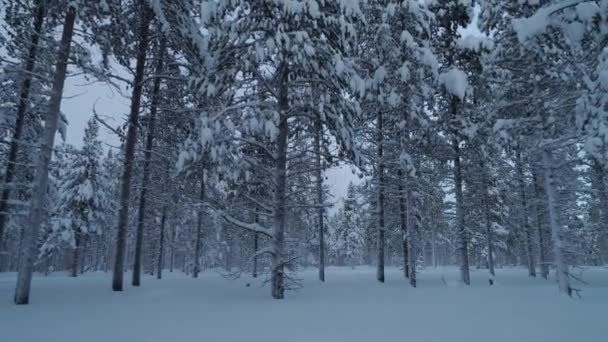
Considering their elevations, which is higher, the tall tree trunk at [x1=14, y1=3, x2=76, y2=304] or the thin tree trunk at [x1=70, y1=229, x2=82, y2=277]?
the tall tree trunk at [x1=14, y1=3, x2=76, y2=304]

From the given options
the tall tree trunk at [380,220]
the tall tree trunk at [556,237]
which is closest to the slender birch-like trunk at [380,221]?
the tall tree trunk at [380,220]

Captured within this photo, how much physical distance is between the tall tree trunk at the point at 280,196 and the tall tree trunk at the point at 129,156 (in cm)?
529

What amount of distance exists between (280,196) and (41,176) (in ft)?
19.7

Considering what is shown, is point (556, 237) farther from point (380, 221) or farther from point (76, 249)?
point (76, 249)

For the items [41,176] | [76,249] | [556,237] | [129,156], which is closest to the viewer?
[41,176]

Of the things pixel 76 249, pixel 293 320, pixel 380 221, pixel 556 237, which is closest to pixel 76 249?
pixel 76 249

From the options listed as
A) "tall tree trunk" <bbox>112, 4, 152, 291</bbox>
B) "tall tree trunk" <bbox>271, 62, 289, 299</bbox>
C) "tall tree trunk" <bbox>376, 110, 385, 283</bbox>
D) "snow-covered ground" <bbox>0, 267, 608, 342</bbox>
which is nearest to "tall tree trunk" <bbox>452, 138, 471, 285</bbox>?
"tall tree trunk" <bbox>376, 110, 385, 283</bbox>

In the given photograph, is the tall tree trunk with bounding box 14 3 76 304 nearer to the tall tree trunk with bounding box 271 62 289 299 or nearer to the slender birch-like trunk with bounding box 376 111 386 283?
the tall tree trunk with bounding box 271 62 289 299

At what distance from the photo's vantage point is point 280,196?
350 inches

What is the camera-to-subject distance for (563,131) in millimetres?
11047

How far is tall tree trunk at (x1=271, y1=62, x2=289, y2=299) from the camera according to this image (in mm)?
8625

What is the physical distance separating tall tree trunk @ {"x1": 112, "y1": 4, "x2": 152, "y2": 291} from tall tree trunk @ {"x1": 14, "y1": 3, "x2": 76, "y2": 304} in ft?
8.50

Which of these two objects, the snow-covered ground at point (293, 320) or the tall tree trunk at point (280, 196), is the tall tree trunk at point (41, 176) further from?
the tall tree trunk at point (280, 196)

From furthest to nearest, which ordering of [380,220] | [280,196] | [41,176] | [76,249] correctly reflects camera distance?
[76,249]
[380,220]
[280,196]
[41,176]
